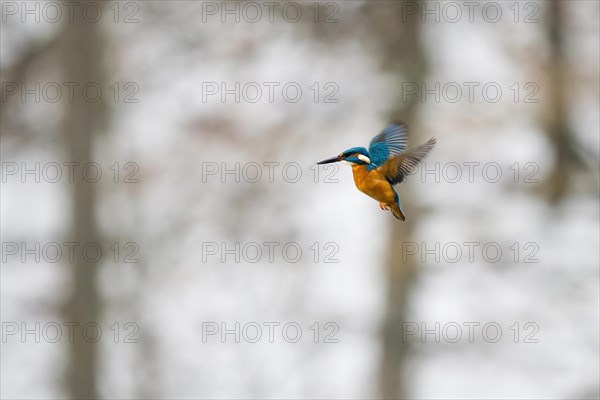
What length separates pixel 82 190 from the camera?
191 inches

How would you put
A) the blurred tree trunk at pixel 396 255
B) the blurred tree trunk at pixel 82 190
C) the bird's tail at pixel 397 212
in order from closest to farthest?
the bird's tail at pixel 397 212
the blurred tree trunk at pixel 396 255
the blurred tree trunk at pixel 82 190

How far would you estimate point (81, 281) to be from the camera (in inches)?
196

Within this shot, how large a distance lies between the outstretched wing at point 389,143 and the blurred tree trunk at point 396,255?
3.43 m

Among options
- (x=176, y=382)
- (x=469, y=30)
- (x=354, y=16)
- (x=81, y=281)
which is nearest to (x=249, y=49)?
(x=354, y=16)

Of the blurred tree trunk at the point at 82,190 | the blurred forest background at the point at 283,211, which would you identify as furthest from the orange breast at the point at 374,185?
the blurred tree trunk at the point at 82,190

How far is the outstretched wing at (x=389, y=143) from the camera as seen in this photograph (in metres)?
0.70

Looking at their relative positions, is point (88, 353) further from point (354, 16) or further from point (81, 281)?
point (354, 16)

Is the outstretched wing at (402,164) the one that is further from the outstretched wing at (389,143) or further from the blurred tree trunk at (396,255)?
the blurred tree trunk at (396,255)

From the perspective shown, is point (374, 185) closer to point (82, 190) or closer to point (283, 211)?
point (82, 190)

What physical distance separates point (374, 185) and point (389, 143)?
0.07 metres

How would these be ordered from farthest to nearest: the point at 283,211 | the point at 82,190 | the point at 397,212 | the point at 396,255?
the point at 283,211 → the point at 396,255 → the point at 82,190 → the point at 397,212

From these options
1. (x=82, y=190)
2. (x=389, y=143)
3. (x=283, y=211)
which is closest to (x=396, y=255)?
(x=283, y=211)

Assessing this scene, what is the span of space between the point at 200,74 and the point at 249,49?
1.28ft

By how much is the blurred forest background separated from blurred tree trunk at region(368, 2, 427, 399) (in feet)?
0.05
